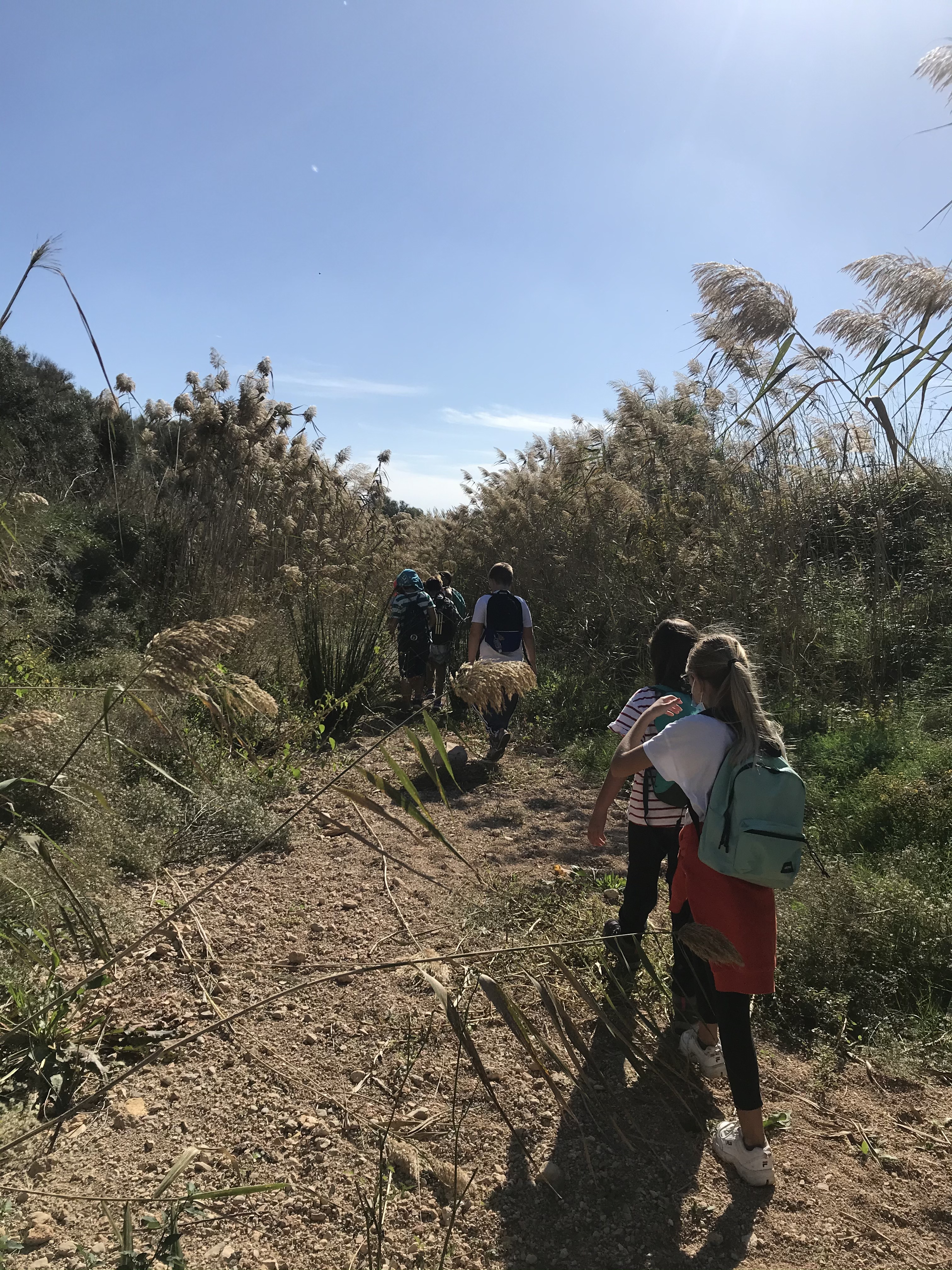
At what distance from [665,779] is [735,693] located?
43 centimetres

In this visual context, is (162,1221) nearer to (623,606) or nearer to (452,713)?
(452,713)

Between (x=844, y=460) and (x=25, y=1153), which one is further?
(x=844, y=460)

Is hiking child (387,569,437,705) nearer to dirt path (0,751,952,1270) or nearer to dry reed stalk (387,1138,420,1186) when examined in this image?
dirt path (0,751,952,1270)

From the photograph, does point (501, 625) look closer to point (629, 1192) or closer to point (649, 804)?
point (649, 804)

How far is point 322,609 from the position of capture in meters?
7.54

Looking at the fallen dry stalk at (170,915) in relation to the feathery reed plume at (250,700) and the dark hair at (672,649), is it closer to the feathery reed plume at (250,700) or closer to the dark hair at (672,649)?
the feathery reed plume at (250,700)

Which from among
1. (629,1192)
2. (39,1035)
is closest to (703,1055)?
(629,1192)

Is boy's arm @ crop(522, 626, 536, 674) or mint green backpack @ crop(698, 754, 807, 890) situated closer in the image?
mint green backpack @ crop(698, 754, 807, 890)

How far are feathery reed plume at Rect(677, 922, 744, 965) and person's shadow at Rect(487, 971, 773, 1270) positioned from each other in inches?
9.7

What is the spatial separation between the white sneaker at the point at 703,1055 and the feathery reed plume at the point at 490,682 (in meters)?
1.70

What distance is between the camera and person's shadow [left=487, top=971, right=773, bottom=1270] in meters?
2.04

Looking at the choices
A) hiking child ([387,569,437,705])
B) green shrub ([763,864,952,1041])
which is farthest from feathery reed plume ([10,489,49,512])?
green shrub ([763,864,952,1041])

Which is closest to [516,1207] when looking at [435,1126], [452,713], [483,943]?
[435,1126]

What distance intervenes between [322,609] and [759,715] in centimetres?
569
